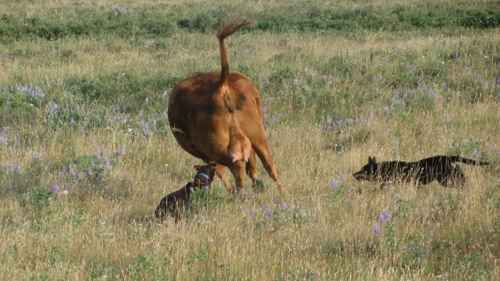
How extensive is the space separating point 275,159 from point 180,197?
194 centimetres

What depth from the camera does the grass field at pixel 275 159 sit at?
14.1 feet

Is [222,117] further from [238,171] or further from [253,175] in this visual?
[253,175]

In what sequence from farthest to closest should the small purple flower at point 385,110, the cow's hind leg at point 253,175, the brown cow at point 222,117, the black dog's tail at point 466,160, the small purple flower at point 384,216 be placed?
1. the small purple flower at point 385,110
2. the cow's hind leg at point 253,175
3. the black dog's tail at point 466,160
4. the brown cow at point 222,117
5. the small purple flower at point 384,216

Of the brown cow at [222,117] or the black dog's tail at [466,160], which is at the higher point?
the brown cow at [222,117]

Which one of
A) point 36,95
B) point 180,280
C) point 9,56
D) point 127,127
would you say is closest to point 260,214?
point 180,280

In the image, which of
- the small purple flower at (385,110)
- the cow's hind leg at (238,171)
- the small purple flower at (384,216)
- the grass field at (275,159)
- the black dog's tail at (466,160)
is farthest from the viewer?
the small purple flower at (385,110)

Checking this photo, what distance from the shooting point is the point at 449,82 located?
10.2 metres

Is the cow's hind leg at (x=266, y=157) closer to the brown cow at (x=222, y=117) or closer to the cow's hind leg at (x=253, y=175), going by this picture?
the brown cow at (x=222, y=117)

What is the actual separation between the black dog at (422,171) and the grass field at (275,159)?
112 millimetres

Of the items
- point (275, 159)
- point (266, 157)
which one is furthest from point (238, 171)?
point (275, 159)

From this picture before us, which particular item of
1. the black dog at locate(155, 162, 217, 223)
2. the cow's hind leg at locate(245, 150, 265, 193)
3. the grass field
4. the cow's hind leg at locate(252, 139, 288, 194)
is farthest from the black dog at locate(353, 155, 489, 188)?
the black dog at locate(155, 162, 217, 223)

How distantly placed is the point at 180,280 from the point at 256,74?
752 cm

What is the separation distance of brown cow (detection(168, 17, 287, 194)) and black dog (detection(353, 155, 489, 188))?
3.22 feet

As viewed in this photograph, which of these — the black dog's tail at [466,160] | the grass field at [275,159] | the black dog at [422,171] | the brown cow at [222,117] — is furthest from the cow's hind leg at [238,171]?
the black dog's tail at [466,160]
